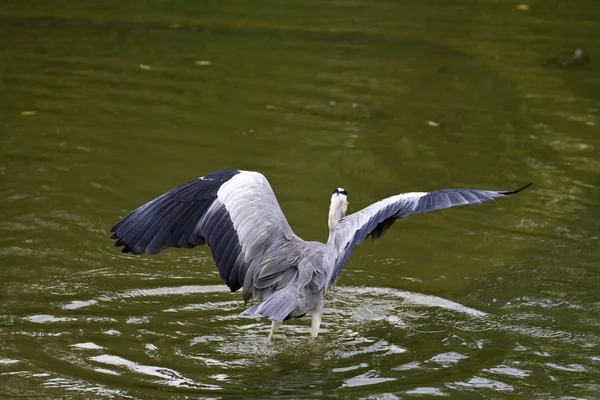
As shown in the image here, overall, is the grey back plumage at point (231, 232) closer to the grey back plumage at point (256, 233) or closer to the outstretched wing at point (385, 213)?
the grey back plumage at point (256, 233)

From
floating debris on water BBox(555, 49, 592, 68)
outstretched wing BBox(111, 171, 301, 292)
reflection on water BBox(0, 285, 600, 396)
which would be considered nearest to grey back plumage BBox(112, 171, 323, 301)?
outstretched wing BBox(111, 171, 301, 292)

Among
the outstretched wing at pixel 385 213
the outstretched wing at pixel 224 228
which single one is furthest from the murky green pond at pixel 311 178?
the outstretched wing at pixel 385 213


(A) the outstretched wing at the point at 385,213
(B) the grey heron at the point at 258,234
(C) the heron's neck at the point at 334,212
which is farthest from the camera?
(C) the heron's neck at the point at 334,212

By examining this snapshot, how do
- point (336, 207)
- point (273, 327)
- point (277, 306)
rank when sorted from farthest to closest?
point (336, 207)
point (273, 327)
point (277, 306)

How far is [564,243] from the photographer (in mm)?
7523

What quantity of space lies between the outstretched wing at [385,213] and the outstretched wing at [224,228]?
329 millimetres

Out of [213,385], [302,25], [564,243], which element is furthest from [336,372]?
[302,25]

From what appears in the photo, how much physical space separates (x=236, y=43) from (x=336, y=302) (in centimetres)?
640

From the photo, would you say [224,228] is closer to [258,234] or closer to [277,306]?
[258,234]

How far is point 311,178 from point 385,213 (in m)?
2.81

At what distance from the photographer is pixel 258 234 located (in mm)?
6246

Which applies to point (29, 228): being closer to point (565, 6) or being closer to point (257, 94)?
point (257, 94)

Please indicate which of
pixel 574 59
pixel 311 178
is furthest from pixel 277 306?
pixel 574 59

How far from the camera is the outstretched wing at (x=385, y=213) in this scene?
18.7 ft
